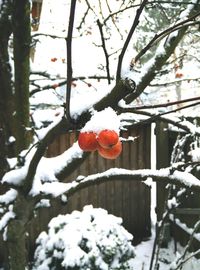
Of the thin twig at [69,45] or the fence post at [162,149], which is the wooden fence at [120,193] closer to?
the fence post at [162,149]

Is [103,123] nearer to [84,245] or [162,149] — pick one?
[84,245]

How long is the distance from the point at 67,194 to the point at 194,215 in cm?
308

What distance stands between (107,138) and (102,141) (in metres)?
0.02

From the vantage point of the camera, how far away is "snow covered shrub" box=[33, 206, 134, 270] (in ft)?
12.8

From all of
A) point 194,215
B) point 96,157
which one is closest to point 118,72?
point 194,215

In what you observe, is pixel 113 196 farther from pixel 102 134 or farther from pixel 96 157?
pixel 102 134

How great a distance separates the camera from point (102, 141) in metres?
1.16

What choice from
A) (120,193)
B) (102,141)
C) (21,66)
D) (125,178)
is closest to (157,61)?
(125,178)

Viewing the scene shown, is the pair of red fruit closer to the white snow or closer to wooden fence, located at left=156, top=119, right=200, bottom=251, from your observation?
the white snow

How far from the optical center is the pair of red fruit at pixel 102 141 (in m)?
1.16

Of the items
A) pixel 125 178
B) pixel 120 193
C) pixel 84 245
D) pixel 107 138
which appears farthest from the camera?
pixel 120 193

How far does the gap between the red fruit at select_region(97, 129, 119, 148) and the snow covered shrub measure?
2949mm

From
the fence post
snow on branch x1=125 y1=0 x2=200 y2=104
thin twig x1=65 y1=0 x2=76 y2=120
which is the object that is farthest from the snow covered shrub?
thin twig x1=65 y1=0 x2=76 y2=120

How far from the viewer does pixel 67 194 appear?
2613mm
